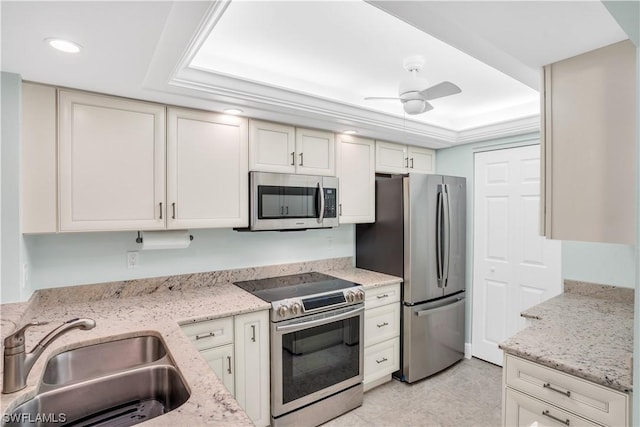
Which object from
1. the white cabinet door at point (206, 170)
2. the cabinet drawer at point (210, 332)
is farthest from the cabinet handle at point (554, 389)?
the white cabinet door at point (206, 170)

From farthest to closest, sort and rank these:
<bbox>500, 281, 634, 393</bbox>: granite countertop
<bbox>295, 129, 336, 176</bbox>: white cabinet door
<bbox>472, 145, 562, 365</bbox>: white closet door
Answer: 1. <bbox>472, 145, 562, 365</bbox>: white closet door
2. <bbox>295, 129, 336, 176</bbox>: white cabinet door
3. <bbox>500, 281, 634, 393</bbox>: granite countertop

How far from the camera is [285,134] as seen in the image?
8.86 feet

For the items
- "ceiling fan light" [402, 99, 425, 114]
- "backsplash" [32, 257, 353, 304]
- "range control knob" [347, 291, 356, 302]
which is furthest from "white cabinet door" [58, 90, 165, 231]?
"ceiling fan light" [402, 99, 425, 114]

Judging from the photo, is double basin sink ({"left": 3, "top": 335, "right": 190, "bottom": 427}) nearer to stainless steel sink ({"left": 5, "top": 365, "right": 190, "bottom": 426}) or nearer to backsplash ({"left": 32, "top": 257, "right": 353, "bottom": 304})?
stainless steel sink ({"left": 5, "top": 365, "right": 190, "bottom": 426})

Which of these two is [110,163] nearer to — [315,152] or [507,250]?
[315,152]

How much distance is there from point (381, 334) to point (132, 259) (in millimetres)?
2091

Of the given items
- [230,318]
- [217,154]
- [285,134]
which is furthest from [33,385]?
[285,134]

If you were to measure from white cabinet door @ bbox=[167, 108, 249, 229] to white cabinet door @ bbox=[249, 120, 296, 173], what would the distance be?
71mm

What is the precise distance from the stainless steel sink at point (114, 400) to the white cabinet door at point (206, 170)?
1059 mm

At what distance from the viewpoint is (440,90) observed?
2.01 metres

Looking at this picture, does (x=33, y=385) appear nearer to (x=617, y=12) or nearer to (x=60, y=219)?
(x=60, y=219)

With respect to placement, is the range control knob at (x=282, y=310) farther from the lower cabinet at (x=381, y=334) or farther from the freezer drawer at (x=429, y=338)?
the freezer drawer at (x=429, y=338)

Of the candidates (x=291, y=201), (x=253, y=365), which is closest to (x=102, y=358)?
(x=253, y=365)

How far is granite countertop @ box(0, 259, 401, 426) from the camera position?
1.06 meters
